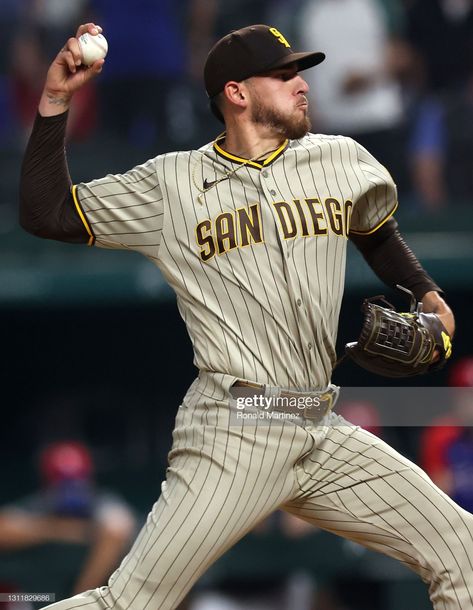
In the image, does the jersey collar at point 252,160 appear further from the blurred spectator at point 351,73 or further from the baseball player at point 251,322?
the blurred spectator at point 351,73

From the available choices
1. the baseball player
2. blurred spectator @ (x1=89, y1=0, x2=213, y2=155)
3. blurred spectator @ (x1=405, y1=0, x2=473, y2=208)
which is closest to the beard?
the baseball player

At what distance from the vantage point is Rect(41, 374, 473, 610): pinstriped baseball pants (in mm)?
3236

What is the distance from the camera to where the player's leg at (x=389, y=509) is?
3318 millimetres

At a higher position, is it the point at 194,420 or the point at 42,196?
the point at 42,196

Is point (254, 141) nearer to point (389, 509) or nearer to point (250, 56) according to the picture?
point (250, 56)

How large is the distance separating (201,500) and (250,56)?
3.95ft

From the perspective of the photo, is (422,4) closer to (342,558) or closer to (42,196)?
(342,558)

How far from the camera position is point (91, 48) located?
3.32m

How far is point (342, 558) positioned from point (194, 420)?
3306mm

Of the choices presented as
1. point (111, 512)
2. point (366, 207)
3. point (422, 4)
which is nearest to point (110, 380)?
point (111, 512)

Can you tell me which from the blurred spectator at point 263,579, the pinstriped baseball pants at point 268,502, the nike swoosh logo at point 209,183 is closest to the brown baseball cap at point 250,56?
the nike swoosh logo at point 209,183

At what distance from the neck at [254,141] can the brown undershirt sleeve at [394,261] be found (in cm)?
42

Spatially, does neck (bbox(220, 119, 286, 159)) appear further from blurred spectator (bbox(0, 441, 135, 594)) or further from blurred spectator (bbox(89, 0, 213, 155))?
blurred spectator (bbox(89, 0, 213, 155))

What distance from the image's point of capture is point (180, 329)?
321 inches
